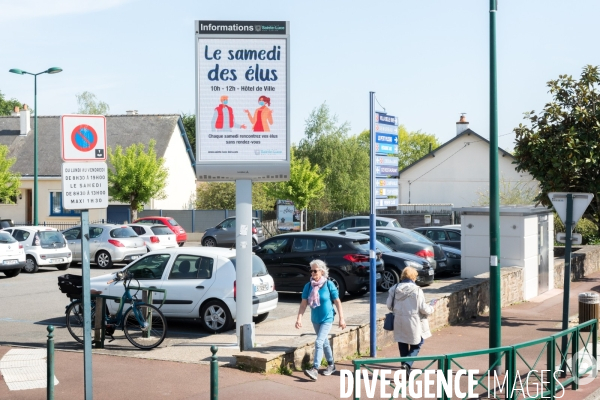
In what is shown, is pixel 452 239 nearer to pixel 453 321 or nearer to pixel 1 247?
pixel 453 321

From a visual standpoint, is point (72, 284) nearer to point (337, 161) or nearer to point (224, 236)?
point (224, 236)

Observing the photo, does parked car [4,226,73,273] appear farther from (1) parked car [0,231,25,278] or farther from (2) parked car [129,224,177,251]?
(2) parked car [129,224,177,251]

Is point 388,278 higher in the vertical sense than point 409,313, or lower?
lower

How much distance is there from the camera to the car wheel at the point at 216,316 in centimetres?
1251

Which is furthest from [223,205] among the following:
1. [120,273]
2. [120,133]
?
[120,273]

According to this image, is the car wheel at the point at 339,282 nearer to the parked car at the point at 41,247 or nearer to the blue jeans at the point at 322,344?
the blue jeans at the point at 322,344

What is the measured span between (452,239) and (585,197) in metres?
13.7

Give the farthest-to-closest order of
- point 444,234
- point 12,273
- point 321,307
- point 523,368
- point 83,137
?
1. point 444,234
2. point 12,273
3. point 523,368
4. point 321,307
5. point 83,137

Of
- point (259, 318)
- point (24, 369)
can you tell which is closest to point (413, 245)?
point (259, 318)

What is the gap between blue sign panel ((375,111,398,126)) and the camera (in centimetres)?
1142

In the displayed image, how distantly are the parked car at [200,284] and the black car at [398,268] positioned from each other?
483cm

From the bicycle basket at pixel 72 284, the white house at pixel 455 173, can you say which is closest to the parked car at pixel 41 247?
the bicycle basket at pixel 72 284

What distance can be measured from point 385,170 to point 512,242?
798 cm

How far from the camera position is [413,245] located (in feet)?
62.8
